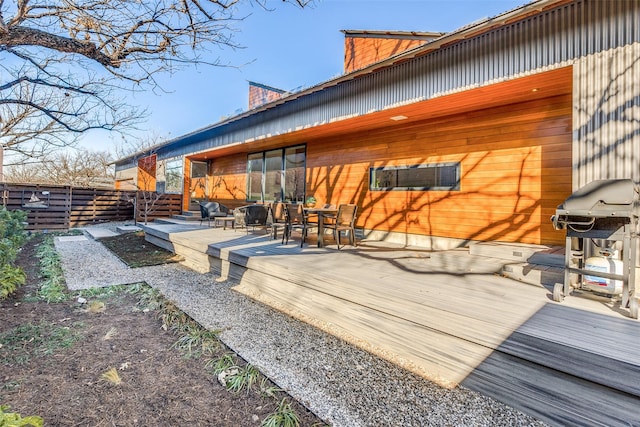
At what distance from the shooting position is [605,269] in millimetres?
2469

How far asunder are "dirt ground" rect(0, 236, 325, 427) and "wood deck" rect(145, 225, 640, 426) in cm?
104

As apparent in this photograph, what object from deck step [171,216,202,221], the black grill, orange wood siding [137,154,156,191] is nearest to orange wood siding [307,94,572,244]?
the black grill

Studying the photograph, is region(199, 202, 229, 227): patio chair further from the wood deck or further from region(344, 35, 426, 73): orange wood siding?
region(344, 35, 426, 73): orange wood siding

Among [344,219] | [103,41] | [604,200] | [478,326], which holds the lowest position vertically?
[478,326]

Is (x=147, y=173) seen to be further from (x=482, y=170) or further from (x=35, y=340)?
(x=482, y=170)

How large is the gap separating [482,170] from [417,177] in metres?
1.15

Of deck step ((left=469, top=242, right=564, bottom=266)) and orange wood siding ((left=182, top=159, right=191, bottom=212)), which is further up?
orange wood siding ((left=182, top=159, right=191, bottom=212))

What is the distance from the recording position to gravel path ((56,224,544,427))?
5.84ft

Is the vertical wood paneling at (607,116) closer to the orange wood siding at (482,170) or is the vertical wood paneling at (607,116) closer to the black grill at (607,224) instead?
the black grill at (607,224)

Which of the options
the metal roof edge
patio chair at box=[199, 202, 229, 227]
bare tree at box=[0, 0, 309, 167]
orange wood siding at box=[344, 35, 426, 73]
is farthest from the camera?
patio chair at box=[199, 202, 229, 227]

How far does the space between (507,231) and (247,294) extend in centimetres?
399

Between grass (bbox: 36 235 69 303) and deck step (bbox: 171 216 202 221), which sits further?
deck step (bbox: 171 216 202 221)

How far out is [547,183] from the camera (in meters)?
4.33

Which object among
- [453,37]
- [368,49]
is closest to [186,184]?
[368,49]
